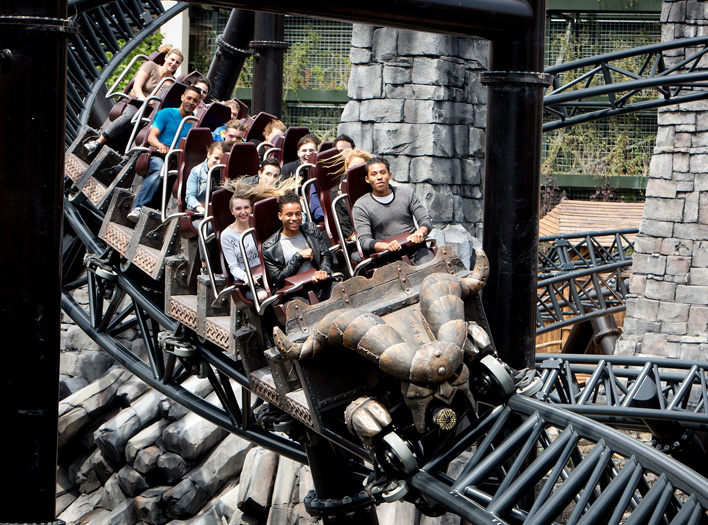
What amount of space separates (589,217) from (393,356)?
45.0 ft

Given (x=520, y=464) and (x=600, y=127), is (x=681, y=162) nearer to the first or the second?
(x=600, y=127)

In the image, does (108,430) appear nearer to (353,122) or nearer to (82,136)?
(82,136)

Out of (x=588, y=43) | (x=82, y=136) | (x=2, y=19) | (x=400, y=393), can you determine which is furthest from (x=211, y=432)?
(x=588, y=43)

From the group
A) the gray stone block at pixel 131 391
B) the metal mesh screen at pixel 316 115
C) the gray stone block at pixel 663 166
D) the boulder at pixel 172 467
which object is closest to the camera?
the boulder at pixel 172 467

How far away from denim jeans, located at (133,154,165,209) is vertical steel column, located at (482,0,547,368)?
2878mm

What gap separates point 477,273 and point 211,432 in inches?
218

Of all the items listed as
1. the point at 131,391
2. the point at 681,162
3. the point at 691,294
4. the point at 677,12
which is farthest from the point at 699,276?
the point at 131,391

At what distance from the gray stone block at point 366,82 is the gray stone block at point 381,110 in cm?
6

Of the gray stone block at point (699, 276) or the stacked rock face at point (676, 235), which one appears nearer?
the stacked rock face at point (676, 235)

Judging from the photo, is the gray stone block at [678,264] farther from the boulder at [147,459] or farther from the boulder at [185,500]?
the boulder at [147,459]

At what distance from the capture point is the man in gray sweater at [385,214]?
507 centimetres

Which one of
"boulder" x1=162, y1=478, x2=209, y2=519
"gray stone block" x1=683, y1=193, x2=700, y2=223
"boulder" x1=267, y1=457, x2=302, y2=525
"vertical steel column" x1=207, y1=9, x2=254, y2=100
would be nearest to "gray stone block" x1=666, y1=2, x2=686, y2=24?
"gray stone block" x1=683, y1=193, x2=700, y2=223

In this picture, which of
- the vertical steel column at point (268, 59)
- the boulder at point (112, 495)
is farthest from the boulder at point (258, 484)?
the vertical steel column at point (268, 59)

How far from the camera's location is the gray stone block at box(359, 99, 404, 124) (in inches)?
309
